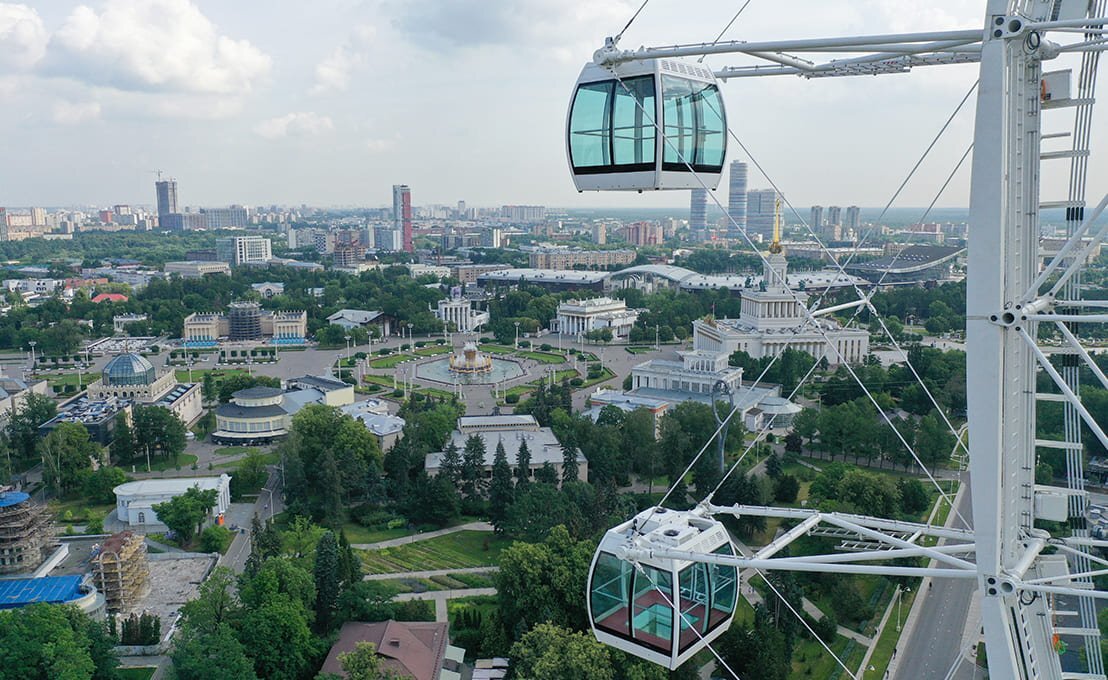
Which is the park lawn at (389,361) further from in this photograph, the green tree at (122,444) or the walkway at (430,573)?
the walkway at (430,573)

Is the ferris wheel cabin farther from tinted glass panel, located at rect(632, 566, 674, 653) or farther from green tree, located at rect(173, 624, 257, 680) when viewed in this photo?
green tree, located at rect(173, 624, 257, 680)

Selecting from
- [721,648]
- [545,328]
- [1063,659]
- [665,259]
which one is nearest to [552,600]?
[721,648]

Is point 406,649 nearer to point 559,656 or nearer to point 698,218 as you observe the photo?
point 559,656

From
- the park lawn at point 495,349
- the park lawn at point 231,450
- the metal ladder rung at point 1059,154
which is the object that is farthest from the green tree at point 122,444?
the metal ladder rung at point 1059,154

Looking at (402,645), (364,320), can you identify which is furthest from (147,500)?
(364,320)

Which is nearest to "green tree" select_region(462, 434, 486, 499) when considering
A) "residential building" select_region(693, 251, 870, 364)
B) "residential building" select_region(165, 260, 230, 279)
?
"residential building" select_region(693, 251, 870, 364)

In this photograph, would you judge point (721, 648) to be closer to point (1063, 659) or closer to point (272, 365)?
point (1063, 659)
